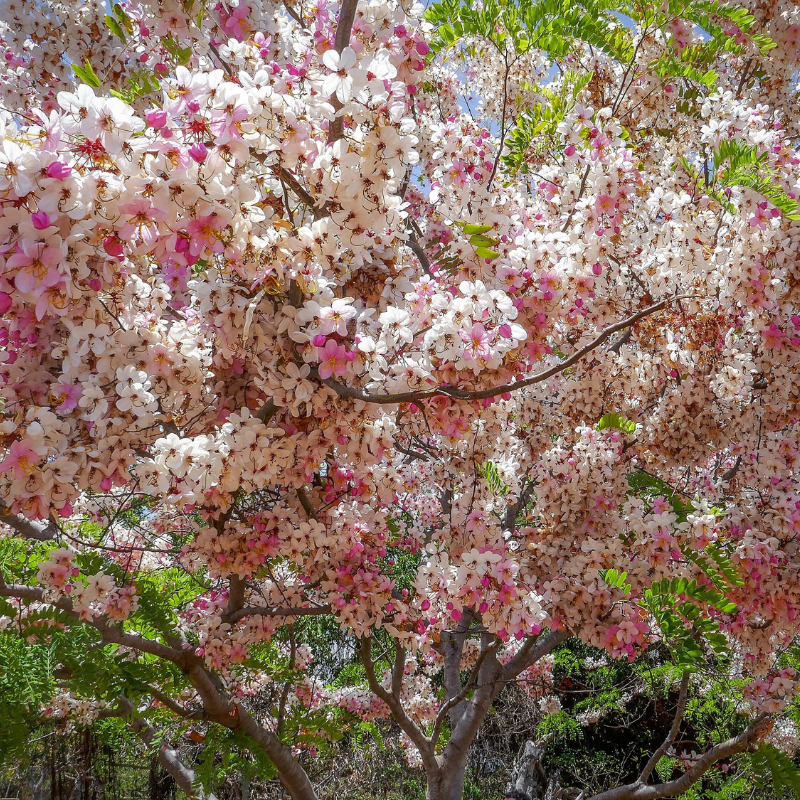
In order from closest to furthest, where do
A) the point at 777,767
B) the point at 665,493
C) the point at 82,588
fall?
the point at 82,588, the point at 665,493, the point at 777,767

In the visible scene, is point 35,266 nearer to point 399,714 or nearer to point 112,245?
point 112,245

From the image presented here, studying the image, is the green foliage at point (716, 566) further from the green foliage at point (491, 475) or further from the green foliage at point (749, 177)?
the green foliage at point (749, 177)

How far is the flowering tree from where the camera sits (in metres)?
1.66

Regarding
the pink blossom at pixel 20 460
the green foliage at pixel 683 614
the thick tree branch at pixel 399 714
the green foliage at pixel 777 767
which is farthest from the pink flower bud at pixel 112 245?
the green foliage at pixel 777 767

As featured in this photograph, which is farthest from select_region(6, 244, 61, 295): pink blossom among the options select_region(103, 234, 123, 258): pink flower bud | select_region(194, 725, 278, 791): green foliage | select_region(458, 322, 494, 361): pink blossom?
select_region(194, 725, 278, 791): green foliage

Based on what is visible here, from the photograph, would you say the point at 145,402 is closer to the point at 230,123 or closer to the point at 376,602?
the point at 230,123

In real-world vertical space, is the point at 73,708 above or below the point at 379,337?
above

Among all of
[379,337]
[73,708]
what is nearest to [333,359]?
[379,337]

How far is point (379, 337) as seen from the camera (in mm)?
2061

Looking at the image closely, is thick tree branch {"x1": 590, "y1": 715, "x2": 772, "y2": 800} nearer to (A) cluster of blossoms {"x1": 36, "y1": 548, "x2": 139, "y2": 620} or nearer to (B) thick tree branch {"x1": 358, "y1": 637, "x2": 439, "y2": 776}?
(B) thick tree branch {"x1": 358, "y1": 637, "x2": 439, "y2": 776}

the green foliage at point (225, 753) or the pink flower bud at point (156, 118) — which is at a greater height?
the pink flower bud at point (156, 118)

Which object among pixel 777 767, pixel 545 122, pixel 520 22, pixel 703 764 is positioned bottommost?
pixel 777 767

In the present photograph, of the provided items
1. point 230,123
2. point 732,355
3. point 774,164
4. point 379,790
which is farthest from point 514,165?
point 379,790

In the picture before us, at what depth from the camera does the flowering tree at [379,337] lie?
5.44 ft
